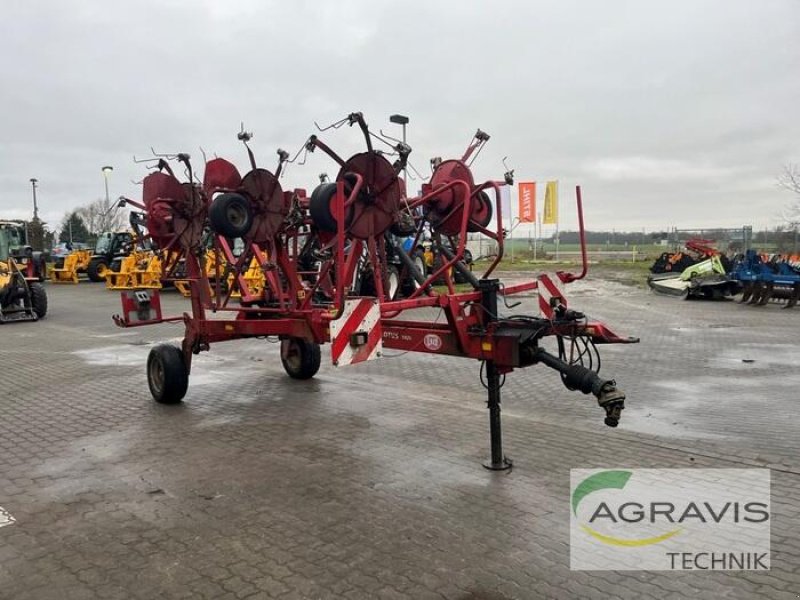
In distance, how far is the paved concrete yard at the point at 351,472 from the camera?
11.5 feet

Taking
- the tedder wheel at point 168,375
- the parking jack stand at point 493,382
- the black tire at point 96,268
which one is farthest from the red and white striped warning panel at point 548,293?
the black tire at point 96,268

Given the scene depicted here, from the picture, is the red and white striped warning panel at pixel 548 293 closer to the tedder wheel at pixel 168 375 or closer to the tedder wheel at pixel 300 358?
the tedder wheel at pixel 300 358

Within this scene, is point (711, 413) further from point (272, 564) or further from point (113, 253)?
point (113, 253)

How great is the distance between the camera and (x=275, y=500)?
A: 4.56 meters

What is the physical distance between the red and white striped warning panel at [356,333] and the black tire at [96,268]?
31459mm

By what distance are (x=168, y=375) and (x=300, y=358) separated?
6.07 feet

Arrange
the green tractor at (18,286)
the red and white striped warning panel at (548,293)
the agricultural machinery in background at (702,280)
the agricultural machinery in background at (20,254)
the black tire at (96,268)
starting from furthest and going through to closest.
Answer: the black tire at (96,268), the agricultural machinery in background at (702,280), the agricultural machinery in background at (20,254), the green tractor at (18,286), the red and white striped warning panel at (548,293)

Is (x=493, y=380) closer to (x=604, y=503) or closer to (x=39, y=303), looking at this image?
(x=604, y=503)

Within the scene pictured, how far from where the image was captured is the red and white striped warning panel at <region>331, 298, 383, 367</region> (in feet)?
14.9

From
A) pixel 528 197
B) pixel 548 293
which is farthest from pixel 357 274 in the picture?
pixel 528 197

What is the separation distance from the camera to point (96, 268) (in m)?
32.7

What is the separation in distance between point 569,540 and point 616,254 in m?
45.0

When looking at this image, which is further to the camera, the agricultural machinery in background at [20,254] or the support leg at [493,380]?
the agricultural machinery in background at [20,254]

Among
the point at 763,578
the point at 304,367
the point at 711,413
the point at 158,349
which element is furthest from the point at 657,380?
the point at 158,349
